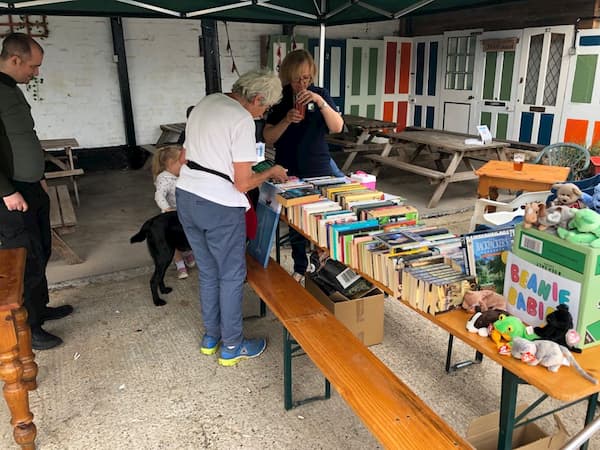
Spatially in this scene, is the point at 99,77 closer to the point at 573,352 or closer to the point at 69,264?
the point at 69,264

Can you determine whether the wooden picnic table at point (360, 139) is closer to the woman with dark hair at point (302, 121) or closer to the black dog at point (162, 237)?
the woman with dark hair at point (302, 121)

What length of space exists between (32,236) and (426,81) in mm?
8750

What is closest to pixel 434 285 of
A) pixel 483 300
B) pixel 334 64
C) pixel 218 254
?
pixel 483 300

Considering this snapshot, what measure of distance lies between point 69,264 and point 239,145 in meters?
2.70

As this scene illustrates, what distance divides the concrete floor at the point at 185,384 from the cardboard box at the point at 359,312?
0.11 metres

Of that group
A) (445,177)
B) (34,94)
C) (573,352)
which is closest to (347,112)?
(445,177)

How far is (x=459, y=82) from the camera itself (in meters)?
9.29

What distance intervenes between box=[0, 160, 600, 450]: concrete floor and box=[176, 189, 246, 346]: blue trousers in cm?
29

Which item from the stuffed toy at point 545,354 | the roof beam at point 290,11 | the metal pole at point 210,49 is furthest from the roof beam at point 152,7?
the stuffed toy at point 545,354

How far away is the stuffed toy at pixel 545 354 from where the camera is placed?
140 cm

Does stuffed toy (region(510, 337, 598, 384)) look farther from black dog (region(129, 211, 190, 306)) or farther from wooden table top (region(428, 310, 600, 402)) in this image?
black dog (region(129, 211, 190, 306))

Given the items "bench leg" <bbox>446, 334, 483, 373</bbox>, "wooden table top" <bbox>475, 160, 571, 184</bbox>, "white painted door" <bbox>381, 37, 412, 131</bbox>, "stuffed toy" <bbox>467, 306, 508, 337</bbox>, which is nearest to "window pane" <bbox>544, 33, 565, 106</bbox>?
"white painted door" <bbox>381, 37, 412, 131</bbox>

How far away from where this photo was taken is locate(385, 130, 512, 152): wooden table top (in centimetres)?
575

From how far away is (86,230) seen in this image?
5164mm
